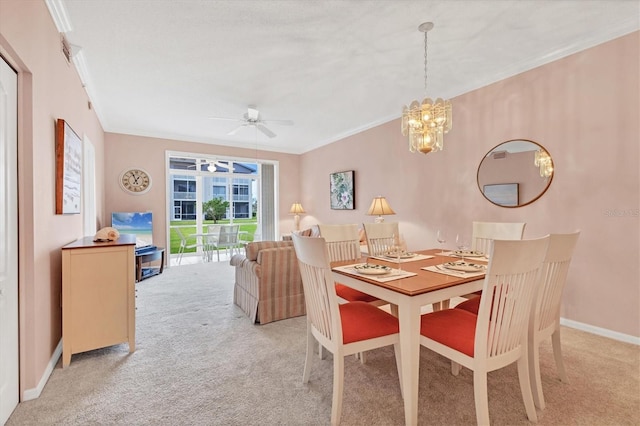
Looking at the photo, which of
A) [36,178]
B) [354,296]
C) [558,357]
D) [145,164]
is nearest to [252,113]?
[36,178]

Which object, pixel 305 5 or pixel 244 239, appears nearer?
pixel 305 5

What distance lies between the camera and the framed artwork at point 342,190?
5.79 m

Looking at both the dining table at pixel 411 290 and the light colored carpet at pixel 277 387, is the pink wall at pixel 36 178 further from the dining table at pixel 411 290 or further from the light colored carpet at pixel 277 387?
the dining table at pixel 411 290

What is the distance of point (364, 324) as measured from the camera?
1765 mm

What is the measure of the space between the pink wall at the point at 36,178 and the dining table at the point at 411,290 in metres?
1.97

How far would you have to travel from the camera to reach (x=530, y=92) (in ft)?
10.3

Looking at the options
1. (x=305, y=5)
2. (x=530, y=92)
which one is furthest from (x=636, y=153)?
(x=305, y=5)

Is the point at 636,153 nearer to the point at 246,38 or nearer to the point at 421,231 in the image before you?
the point at 421,231

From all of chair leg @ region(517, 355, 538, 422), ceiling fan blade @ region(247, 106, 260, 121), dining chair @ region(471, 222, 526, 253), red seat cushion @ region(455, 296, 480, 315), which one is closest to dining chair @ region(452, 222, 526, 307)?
dining chair @ region(471, 222, 526, 253)

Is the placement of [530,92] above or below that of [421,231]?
above

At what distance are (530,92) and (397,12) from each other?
1.88m

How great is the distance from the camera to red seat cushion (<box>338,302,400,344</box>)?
1671mm

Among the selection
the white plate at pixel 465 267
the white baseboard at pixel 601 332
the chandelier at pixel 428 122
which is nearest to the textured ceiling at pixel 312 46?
the chandelier at pixel 428 122

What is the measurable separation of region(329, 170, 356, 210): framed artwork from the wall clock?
374cm
